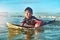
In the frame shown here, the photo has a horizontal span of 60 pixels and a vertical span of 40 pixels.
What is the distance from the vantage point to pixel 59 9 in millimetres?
2066

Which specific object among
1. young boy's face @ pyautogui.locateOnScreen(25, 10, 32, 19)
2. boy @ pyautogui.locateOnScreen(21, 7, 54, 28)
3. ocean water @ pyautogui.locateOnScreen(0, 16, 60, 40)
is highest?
young boy's face @ pyautogui.locateOnScreen(25, 10, 32, 19)

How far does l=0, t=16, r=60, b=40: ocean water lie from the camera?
2.04 meters

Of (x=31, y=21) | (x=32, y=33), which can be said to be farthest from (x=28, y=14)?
(x=32, y=33)

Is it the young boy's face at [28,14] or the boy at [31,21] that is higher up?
the young boy's face at [28,14]

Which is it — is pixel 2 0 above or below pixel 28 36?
above

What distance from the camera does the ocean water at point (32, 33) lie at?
2045 millimetres

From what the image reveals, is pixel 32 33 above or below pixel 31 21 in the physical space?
below

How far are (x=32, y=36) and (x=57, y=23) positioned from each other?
0.29m

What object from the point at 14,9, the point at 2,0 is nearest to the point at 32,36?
the point at 14,9

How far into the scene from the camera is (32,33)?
206cm

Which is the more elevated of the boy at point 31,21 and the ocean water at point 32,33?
the boy at point 31,21

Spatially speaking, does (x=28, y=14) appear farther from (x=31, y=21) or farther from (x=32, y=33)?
(x=32, y=33)

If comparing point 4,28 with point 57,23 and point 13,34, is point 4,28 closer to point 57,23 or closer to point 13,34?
point 13,34

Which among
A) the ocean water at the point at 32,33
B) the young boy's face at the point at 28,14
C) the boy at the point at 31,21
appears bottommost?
the ocean water at the point at 32,33
